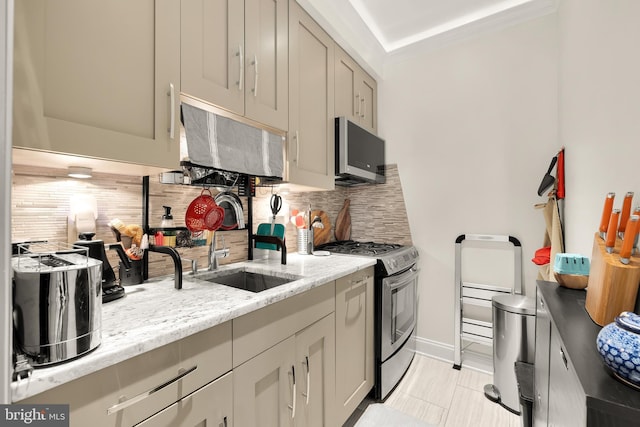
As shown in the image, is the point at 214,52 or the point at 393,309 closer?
the point at 214,52

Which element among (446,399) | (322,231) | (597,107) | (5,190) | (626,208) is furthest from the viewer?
(322,231)

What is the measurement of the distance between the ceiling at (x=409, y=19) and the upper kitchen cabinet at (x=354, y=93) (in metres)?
0.10

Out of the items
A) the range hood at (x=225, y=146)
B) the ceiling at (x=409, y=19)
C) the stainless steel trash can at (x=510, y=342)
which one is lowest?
the stainless steel trash can at (x=510, y=342)

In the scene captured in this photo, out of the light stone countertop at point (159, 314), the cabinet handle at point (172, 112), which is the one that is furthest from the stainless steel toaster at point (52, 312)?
the cabinet handle at point (172, 112)

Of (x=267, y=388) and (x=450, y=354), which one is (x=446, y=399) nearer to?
(x=450, y=354)

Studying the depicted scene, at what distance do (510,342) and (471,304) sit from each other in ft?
1.61

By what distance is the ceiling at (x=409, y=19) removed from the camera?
78.9 inches

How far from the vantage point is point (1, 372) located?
0.49m

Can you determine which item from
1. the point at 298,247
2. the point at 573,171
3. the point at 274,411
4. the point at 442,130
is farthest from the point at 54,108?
the point at 442,130

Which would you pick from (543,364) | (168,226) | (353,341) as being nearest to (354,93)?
(168,226)

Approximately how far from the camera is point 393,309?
76.9 inches

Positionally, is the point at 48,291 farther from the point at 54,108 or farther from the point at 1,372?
the point at 54,108

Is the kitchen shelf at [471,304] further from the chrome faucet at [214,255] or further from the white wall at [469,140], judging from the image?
the chrome faucet at [214,255]

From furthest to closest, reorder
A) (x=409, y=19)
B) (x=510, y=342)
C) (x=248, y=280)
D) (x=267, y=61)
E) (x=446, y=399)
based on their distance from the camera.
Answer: (x=409, y=19), (x=446, y=399), (x=510, y=342), (x=248, y=280), (x=267, y=61)
